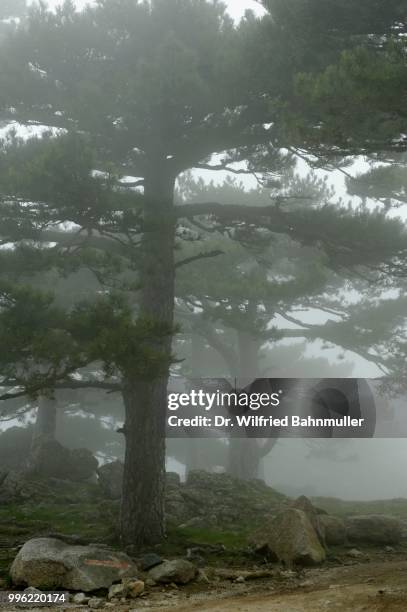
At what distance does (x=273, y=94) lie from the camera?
10.8 m

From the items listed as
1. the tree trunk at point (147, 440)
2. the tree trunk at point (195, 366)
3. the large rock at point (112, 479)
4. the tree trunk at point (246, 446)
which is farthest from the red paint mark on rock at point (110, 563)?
the tree trunk at point (195, 366)

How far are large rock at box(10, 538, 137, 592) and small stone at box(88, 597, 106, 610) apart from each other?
0.31 m

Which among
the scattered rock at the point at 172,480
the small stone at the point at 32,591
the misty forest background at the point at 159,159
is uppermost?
the misty forest background at the point at 159,159

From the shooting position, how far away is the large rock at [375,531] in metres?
10.1

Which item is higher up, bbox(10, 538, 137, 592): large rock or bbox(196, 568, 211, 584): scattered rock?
bbox(10, 538, 137, 592): large rock

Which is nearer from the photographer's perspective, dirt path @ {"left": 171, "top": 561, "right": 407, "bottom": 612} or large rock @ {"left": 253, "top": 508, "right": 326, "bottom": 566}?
dirt path @ {"left": 171, "top": 561, "right": 407, "bottom": 612}

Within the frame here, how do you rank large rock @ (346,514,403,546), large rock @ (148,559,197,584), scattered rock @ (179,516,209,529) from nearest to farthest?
large rock @ (148,559,197,584), large rock @ (346,514,403,546), scattered rock @ (179,516,209,529)

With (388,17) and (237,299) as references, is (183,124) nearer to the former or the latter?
(388,17)

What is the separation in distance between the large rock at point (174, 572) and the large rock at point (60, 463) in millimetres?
10058

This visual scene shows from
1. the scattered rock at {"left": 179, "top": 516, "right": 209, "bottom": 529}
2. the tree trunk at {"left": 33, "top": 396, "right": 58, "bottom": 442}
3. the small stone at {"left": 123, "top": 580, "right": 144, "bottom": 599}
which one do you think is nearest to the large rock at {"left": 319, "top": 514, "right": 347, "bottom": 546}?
the scattered rock at {"left": 179, "top": 516, "right": 209, "bottom": 529}

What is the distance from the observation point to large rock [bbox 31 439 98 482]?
1700cm

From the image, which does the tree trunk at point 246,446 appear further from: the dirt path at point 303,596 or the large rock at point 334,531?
the dirt path at point 303,596

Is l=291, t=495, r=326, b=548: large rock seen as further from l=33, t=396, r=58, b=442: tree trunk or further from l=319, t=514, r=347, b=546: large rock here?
l=33, t=396, r=58, b=442: tree trunk

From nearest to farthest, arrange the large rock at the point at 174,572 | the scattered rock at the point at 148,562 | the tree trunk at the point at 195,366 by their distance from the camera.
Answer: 1. the large rock at the point at 174,572
2. the scattered rock at the point at 148,562
3. the tree trunk at the point at 195,366
